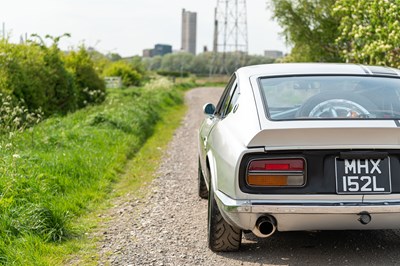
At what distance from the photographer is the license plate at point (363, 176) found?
4352mm

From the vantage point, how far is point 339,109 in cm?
492

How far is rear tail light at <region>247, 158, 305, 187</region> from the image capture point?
4.36 metres

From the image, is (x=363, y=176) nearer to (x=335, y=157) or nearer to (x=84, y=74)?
(x=335, y=157)

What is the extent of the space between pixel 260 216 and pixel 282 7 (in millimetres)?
34723

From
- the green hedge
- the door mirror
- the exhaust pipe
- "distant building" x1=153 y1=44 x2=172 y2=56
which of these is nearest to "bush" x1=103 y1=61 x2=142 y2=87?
the green hedge

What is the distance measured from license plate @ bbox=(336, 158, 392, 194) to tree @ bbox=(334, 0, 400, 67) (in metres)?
9.54

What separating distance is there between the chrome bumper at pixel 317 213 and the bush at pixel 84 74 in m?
17.5

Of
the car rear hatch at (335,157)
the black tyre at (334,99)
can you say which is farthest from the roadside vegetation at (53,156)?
the black tyre at (334,99)

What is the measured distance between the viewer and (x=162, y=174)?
945cm

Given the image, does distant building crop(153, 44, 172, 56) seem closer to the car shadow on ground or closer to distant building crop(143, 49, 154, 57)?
distant building crop(143, 49, 154, 57)

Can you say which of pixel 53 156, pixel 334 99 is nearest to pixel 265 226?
pixel 334 99

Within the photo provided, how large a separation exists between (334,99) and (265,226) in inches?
49.7

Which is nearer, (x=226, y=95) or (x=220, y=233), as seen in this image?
(x=220, y=233)

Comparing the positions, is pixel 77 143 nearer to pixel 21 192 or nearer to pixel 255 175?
pixel 21 192
